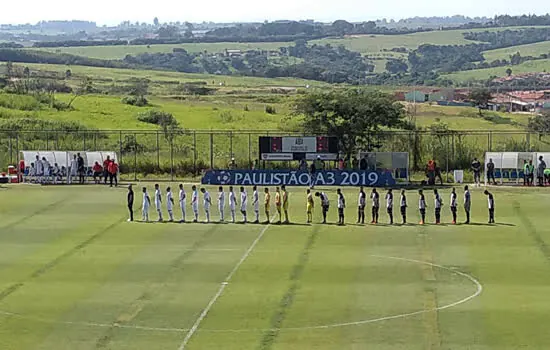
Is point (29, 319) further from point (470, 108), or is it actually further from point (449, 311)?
point (470, 108)

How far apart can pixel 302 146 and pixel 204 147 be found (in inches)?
620

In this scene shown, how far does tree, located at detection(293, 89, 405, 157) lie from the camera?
60.9 metres

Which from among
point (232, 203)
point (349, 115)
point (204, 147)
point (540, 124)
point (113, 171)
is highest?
point (349, 115)

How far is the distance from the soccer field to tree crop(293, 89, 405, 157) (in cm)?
1377

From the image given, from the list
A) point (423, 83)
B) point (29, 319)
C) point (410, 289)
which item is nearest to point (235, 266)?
point (410, 289)

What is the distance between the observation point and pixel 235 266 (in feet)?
116

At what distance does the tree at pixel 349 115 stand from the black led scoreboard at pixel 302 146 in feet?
8.77

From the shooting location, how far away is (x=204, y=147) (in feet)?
240

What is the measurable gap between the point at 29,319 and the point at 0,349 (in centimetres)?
276

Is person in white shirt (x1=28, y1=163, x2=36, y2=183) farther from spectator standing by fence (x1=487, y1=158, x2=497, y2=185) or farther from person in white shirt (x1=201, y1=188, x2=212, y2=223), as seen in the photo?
spectator standing by fence (x1=487, y1=158, x2=497, y2=185)

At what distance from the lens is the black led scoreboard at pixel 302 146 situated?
58594 millimetres

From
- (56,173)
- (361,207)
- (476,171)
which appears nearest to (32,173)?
(56,173)

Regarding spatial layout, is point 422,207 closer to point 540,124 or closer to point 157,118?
point 157,118

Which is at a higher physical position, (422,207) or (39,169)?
(422,207)
